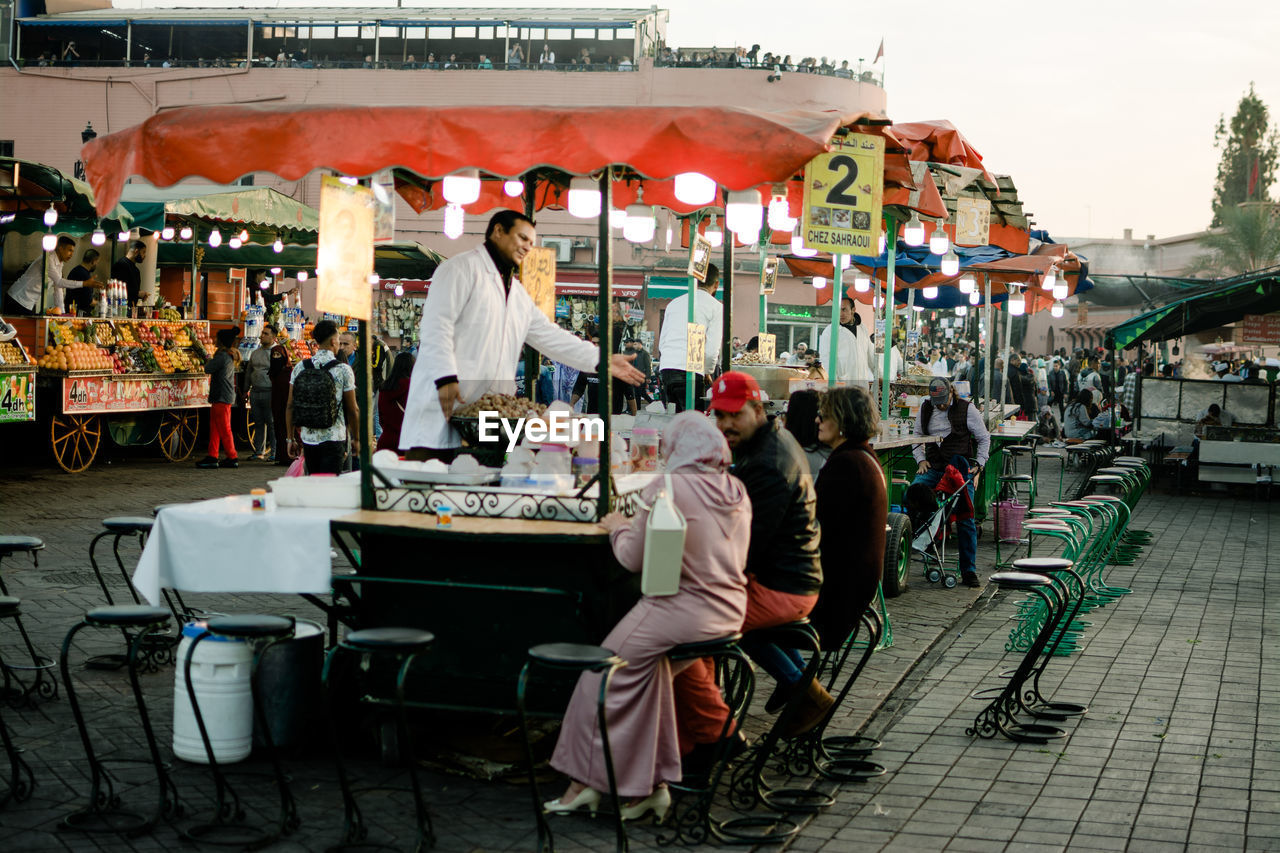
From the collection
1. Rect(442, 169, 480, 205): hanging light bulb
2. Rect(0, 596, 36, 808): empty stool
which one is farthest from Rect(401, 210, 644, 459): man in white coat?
Rect(0, 596, 36, 808): empty stool

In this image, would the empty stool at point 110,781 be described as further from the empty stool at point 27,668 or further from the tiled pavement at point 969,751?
the empty stool at point 27,668

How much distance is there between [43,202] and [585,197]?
11.2 metres

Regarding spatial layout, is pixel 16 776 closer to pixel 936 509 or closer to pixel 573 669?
pixel 573 669

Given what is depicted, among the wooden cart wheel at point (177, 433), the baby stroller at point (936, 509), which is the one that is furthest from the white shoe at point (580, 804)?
the wooden cart wheel at point (177, 433)

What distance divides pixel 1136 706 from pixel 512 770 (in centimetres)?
374

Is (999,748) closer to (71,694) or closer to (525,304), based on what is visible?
(525,304)

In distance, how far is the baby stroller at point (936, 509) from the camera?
10469mm

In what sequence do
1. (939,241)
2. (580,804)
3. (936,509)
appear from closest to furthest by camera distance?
1. (580,804)
2. (936,509)
3. (939,241)

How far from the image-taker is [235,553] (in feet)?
16.8

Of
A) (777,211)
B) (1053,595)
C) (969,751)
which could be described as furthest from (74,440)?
(969,751)

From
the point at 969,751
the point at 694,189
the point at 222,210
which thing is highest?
the point at 222,210

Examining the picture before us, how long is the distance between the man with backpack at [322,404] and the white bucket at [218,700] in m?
4.82

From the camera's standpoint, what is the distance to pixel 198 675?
516 centimetres

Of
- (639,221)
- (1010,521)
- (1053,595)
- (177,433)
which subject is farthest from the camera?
(177,433)
